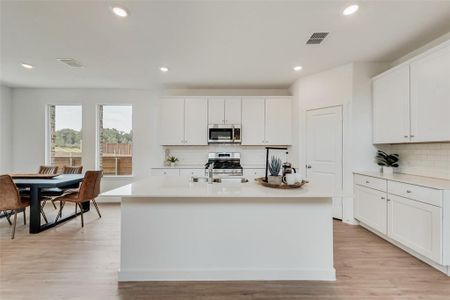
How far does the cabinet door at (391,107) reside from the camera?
299cm

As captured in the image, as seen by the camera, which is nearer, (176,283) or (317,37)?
(176,283)

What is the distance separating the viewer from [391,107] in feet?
10.6

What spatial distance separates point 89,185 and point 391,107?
4.94 meters

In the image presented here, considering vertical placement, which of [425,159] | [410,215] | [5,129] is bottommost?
[410,215]

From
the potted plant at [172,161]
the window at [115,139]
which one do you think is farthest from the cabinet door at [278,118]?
the window at [115,139]

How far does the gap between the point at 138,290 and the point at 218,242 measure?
0.83 meters

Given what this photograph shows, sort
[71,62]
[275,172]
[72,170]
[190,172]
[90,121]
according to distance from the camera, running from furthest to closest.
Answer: [90,121]
[190,172]
[72,170]
[71,62]
[275,172]

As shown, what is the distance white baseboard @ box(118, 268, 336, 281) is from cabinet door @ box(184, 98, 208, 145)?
3.12 metres

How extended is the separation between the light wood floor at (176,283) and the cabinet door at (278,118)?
2437mm

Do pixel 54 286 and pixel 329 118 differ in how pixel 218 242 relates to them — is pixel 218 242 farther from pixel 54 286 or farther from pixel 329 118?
pixel 329 118

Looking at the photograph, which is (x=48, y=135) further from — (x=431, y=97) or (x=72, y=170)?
(x=431, y=97)

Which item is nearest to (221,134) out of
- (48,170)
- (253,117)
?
(253,117)

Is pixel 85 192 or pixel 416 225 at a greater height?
pixel 85 192

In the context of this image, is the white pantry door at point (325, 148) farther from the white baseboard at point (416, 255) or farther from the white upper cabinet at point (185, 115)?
the white upper cabinet at point (185, 115)
